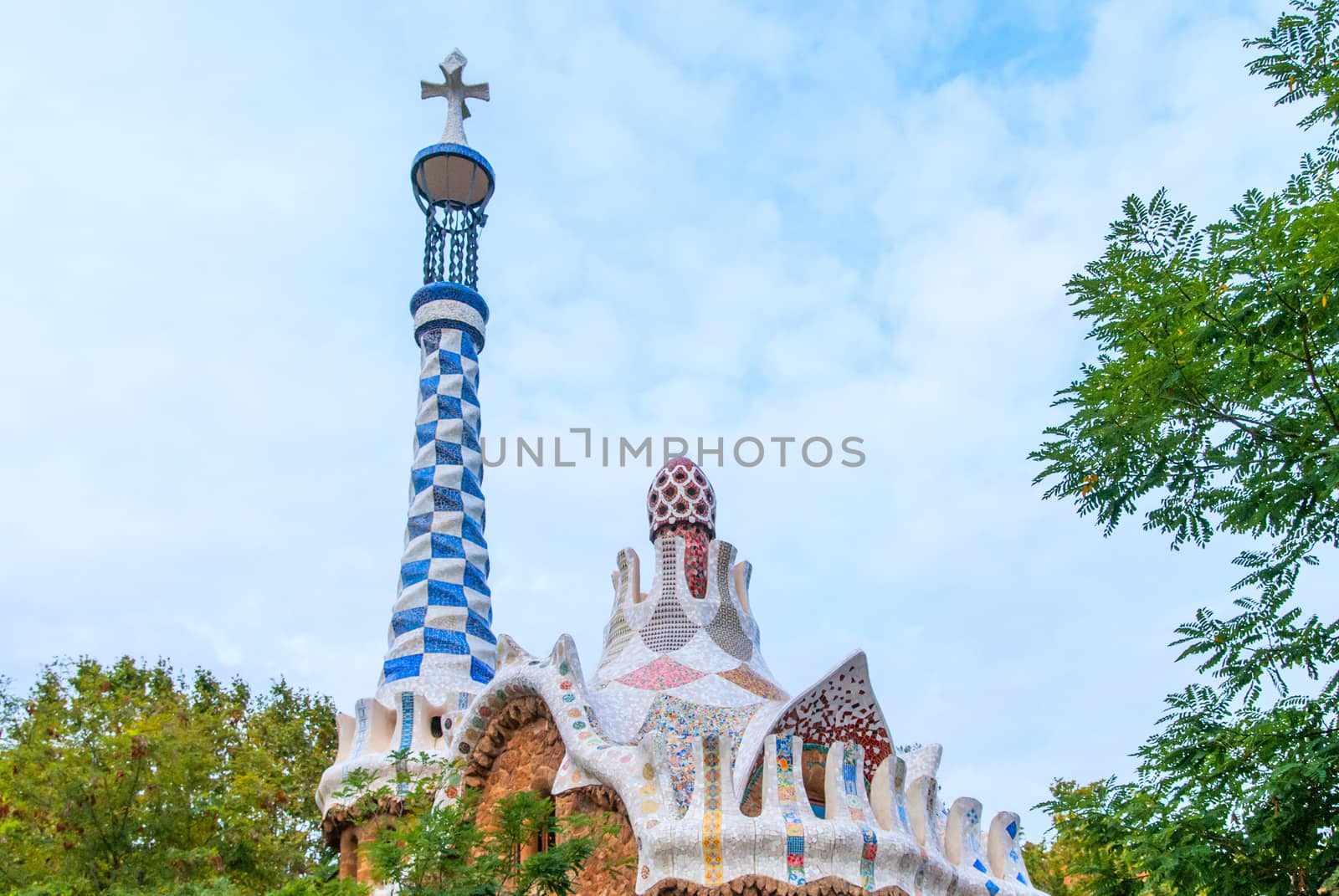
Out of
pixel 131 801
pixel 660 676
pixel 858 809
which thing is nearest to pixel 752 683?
pixel 660 676

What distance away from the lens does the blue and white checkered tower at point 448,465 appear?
10.8 m

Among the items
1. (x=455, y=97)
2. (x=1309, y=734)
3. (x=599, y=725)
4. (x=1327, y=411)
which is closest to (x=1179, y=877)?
(x=1309, y=734)

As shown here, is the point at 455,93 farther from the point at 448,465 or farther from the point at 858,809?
the point at 858,809

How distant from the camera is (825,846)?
273 inches

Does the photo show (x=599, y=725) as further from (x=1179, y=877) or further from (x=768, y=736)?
(x=1179, y=877)

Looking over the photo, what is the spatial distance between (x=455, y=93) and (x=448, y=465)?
5098 mm

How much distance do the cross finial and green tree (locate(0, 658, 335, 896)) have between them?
6862 mm

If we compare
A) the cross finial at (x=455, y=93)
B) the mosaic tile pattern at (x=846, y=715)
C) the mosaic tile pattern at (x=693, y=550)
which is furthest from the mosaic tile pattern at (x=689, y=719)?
the cross finial at (x=455, y=93)

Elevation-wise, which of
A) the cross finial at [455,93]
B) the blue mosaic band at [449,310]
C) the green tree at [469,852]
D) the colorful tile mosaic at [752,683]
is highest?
the cross finial at [455,93]

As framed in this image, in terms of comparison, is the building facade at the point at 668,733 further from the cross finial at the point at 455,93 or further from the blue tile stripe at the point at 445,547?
the cross finial at the point at 455,93

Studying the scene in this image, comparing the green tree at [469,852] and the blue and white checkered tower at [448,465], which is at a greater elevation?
the blue and white checkered tower at [448,465]

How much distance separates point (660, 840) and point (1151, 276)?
3866mm

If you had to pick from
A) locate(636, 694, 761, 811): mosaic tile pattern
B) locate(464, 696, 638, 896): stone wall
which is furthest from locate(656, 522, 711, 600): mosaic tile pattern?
locate(464, 696, 638, 896): stone wall

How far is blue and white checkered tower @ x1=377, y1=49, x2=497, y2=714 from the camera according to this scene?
10766 mm
